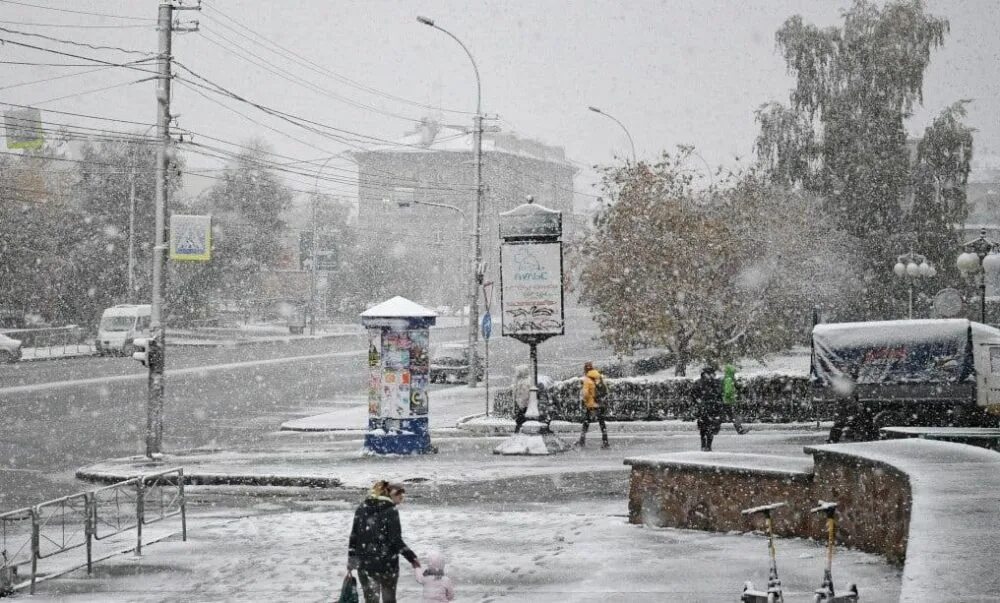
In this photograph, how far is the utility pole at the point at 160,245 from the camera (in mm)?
22938

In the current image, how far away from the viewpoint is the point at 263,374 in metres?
47.0

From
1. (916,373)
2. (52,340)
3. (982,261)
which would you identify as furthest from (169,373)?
(916,373)

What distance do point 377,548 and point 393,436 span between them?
46.0 feet

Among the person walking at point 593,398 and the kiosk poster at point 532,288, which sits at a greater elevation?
the kiosk poster at point 532,288

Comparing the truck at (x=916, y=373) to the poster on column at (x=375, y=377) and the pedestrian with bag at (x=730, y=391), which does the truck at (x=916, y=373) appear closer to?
the pedestrian with bag at (x=730, y=391)

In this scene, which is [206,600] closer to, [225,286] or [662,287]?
[662,287]

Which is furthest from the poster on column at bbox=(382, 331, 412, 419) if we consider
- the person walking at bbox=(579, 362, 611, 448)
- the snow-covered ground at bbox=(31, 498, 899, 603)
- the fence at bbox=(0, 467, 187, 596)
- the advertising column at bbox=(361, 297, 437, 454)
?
the fence at bbox=(0, 467, 187, 596)

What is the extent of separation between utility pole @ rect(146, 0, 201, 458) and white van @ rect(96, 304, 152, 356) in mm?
34478

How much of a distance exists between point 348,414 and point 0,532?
680 inches

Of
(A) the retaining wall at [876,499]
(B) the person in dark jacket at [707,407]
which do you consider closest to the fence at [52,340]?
(B) the person in dark jacket at [707,407]

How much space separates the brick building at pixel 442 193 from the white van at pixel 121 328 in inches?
1935

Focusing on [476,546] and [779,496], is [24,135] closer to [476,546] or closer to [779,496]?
Result: [476,546]

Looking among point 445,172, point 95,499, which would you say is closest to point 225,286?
point 445,172

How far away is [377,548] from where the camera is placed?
964 cm
